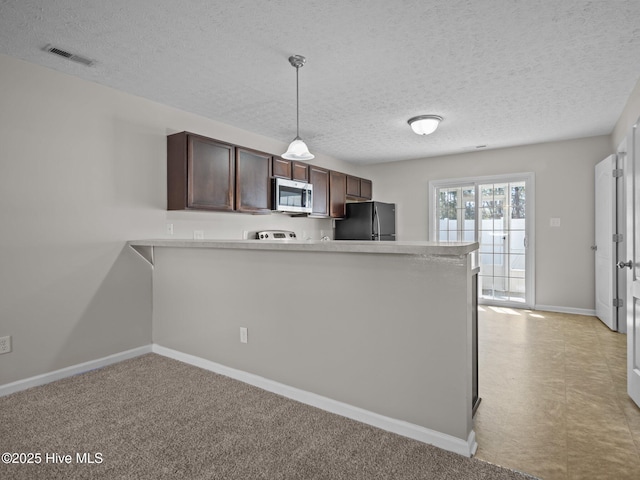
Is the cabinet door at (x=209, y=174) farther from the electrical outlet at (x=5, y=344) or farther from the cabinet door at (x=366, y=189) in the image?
the cabinet door at (x=366, y=189)

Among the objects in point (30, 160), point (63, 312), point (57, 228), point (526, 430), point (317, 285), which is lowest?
point (526, 430)

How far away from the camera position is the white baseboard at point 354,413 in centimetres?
175

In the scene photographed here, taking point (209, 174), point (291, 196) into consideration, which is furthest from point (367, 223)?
point (209, 174)

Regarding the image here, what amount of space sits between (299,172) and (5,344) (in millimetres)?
3213

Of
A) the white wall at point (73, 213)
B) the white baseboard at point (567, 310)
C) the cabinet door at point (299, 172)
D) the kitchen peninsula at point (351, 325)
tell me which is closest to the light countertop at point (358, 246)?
the kitchen peninsula at point (351, 325)

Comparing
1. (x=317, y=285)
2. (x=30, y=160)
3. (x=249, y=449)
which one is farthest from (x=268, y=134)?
(x=249, y=449)

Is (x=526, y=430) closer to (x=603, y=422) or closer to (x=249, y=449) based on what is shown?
(x=603, y=422)

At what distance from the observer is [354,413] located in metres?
2.04

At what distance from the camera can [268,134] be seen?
14.5ft

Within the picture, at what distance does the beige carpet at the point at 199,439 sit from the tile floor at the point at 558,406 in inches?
10.2

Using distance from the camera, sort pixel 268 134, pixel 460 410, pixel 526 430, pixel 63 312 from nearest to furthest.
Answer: pixel 460 410, pixel 526 430, pixel 63 312, pixel 268 134

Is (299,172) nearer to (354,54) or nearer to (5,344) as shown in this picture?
(354,54)

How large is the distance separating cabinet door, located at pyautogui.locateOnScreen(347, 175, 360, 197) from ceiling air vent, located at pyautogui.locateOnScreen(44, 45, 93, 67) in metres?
3.69

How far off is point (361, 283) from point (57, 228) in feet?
7.34
